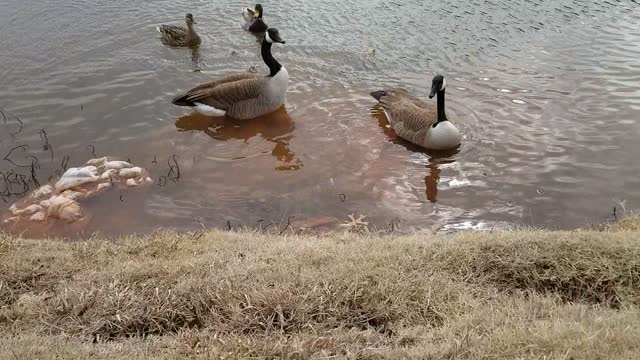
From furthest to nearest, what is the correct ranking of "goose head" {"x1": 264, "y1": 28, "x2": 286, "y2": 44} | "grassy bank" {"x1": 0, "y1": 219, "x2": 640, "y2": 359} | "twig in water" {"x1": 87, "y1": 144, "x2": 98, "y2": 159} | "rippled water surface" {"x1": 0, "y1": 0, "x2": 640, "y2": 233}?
"goose head" {"x1": 264, "y1": 28, "x2": 286, "y2": 44}
"twig in water" {"x1": 87, "y1": 144, "x2": 98, "y2": 159}
"rippled water surface" {"x1": 0, "y1": 0, "x2": 640, "y2": 233}
"grassy bank" {"x1": 0, "y1": 219, "x2": 640, "y2": 359}

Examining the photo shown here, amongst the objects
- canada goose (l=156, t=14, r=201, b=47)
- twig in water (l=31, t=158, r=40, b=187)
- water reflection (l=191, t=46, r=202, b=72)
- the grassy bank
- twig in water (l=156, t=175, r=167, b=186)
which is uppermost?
canada goose (l=156, t=14, r=201, b=47)

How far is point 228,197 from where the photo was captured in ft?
24.7

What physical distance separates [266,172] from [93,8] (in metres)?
7.95

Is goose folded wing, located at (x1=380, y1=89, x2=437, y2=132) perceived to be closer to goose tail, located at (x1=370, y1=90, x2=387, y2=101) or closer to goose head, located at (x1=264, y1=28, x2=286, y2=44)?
goose tail, located at (x1=370, y1=90, x2=387, y2=101)

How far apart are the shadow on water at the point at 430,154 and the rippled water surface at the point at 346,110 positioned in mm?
37

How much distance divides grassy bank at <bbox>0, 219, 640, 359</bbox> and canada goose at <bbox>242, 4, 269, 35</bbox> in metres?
7.78

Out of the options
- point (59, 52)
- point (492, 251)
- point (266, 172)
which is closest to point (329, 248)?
point (492, 251)

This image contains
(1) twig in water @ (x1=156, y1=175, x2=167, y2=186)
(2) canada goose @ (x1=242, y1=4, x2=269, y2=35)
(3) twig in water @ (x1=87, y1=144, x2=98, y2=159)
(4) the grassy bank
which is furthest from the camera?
(2) canada goose @ (x1=242, y1=4, x2=269, y2=35)

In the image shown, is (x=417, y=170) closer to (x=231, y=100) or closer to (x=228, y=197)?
(x=228, y=197)

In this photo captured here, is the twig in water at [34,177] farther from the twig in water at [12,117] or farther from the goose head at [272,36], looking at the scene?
the goose head at [272,36]

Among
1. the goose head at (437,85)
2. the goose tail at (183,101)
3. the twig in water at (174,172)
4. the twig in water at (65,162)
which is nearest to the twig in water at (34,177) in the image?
the twig in water at (65,162)

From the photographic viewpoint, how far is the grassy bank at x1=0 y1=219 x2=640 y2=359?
10.8 ft

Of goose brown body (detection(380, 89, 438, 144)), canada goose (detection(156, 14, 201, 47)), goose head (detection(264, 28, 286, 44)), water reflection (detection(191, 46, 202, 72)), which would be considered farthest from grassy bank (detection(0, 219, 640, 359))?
canada goose (detection(156, 14, 201, 47))

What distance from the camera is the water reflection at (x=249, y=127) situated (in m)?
9.21
